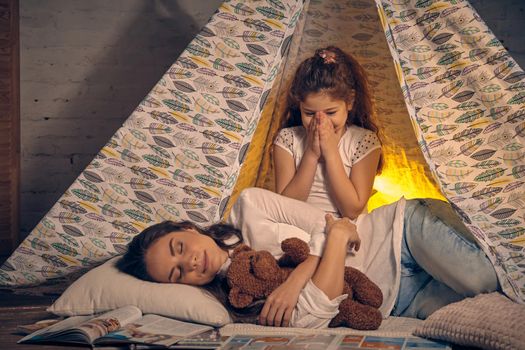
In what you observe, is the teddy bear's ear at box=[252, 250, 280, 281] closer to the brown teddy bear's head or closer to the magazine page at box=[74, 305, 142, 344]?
the brown teddy bear's head

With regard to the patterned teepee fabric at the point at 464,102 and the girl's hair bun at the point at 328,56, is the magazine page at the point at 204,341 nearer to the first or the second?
the patterned teepee fabric at the point at 464,102

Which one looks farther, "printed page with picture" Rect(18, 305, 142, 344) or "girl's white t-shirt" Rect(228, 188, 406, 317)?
"girl's white t-shirt" Rect(228, 188, 406, 317)

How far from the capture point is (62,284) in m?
2.62

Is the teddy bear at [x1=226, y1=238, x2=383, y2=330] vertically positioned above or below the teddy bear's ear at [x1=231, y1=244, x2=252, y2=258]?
below

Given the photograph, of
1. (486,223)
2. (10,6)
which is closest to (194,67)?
(486,223)

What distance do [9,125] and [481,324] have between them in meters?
2.27

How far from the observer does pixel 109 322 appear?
6.70 ft

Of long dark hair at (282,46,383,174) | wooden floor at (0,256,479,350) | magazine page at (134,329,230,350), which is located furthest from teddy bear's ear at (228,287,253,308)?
long dark hair at (282,46,383,174)

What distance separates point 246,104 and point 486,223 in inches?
32.5

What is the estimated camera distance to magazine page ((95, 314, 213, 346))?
1929 mm

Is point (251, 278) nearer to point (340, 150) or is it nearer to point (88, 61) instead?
point (340, 150)

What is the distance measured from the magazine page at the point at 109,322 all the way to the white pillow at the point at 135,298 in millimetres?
42

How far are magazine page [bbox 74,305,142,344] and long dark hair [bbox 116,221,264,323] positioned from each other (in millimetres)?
117

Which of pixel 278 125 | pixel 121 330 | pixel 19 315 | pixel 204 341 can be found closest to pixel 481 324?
pixel 204 341
